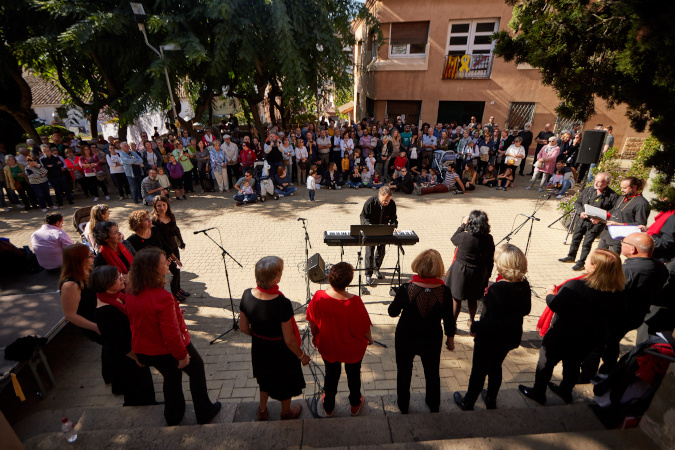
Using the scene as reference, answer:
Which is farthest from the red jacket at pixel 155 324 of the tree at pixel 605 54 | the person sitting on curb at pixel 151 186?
the person sitting on curb at pixel 151 186

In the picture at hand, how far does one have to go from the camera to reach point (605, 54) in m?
1.74

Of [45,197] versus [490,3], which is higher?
[490,3]

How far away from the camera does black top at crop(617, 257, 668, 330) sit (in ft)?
10.4

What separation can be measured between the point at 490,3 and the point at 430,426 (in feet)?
58.5

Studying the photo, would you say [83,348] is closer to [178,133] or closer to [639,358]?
[639,358]

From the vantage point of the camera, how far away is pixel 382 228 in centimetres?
462

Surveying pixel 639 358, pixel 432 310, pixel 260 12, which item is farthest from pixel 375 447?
pixel 260 12

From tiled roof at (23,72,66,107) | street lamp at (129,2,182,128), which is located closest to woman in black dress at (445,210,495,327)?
street lamp at (129,2,182,128)

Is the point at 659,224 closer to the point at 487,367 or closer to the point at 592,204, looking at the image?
the point at 592,204

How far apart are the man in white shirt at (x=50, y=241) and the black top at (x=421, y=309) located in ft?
17.0

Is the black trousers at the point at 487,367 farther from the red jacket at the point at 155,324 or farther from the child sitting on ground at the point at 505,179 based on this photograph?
the child sitting on ground at the point at 505,179

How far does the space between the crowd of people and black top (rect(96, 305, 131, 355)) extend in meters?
7.26

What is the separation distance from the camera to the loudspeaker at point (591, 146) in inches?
316

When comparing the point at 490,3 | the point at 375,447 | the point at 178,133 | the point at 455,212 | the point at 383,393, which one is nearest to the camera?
the point at 375,447
